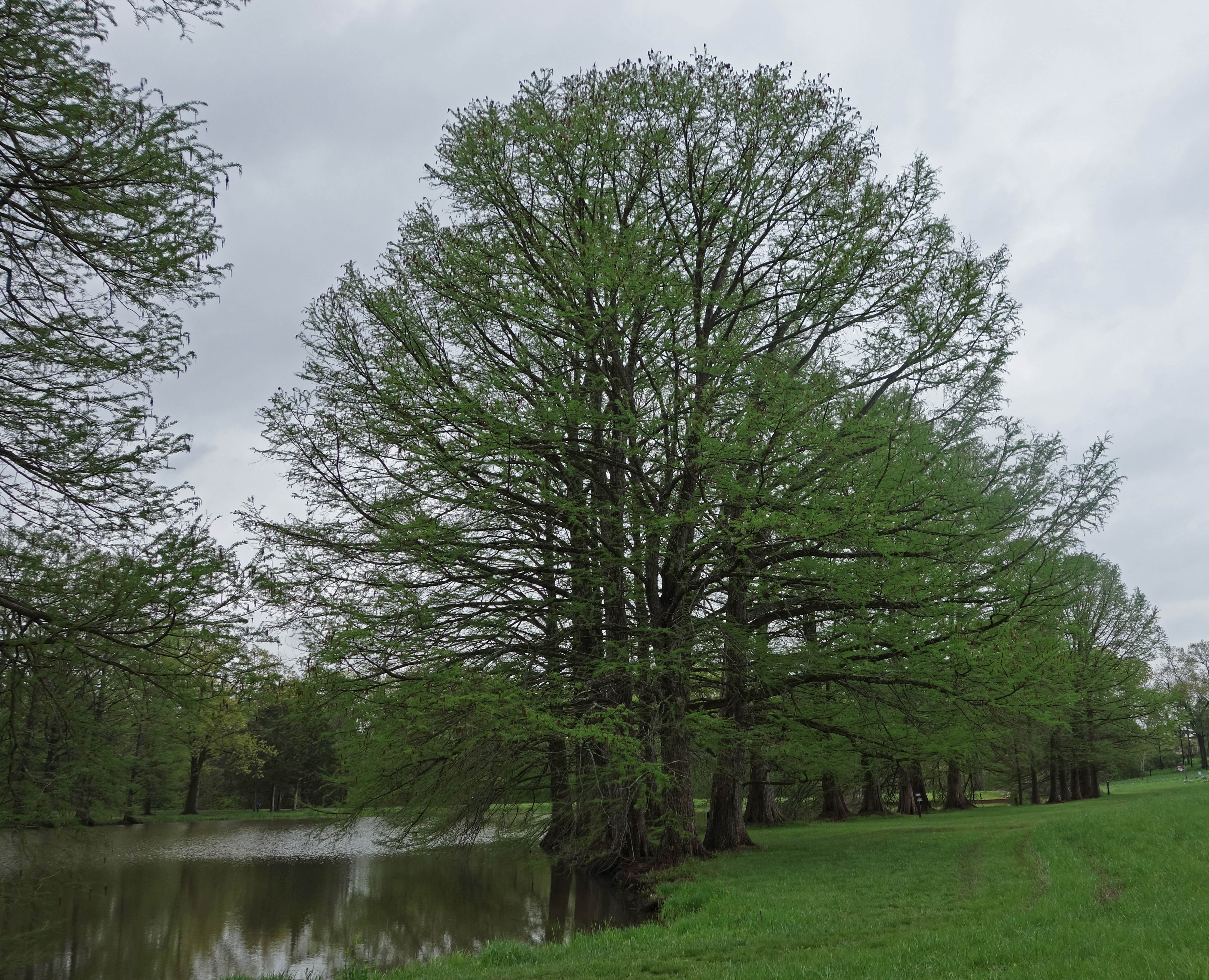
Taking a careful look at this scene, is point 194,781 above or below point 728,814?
below

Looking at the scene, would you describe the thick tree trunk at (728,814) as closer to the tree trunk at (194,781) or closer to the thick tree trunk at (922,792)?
the thick tree trunk at (922,792)

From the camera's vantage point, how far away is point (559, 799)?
1305 centimetres

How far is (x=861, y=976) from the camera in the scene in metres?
5.51

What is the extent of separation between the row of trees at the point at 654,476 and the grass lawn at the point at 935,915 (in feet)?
5.81

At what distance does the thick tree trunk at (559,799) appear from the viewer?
39.9 ft

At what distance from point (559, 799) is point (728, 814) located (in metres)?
4.62

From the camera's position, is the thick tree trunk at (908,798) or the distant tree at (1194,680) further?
the distant tree at (1194,680)

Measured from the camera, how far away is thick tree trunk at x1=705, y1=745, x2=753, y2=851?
50.7 feet

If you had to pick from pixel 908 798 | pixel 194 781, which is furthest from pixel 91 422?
pixel 194 781

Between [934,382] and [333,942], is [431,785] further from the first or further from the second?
[934,382]

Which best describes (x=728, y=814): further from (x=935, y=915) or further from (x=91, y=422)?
(x=91, y=422)

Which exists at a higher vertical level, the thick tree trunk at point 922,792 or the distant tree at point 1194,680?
the distant tree at point 1194,680

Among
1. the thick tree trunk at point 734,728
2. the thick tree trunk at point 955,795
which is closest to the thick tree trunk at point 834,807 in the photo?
the thick tree trunk at point 955,795

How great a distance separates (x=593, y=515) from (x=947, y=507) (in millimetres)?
5371
